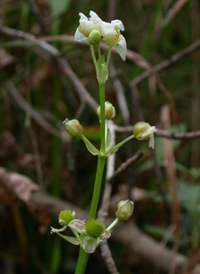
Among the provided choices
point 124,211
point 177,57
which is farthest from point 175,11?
point 124,211

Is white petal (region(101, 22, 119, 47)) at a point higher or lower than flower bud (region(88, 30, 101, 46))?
higher

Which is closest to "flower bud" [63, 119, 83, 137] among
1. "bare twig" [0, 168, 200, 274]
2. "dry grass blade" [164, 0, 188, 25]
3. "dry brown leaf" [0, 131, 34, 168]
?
"bare twig" [0, 168, 200, 274]

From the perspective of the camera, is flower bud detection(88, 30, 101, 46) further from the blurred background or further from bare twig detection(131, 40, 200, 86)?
bare twig detection(131, 40, 200, 86)

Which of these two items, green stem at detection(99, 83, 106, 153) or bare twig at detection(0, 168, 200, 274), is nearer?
green stem at detection(99, 83, 106, 153)

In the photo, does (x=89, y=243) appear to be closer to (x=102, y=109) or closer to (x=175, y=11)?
(x=102, y=109)

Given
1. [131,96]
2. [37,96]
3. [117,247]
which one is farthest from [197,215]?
[37,96]

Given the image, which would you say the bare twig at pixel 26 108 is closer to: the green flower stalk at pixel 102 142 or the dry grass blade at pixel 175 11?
the dry grass blade at pixel 175 11

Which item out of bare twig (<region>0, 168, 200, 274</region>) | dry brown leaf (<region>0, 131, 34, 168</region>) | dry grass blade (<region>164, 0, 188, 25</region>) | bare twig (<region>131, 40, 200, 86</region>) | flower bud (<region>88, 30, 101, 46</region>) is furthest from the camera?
dry grass blade (<region>164, 0, 188, 25</region>)

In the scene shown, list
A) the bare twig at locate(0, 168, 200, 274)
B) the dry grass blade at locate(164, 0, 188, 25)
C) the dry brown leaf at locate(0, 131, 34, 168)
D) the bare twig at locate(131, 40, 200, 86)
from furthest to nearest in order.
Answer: the dry grass blade at locate(164, 0, 188, 25) < the dry brown leaf at locate(0, 131, 34, 168) < the bare twig at locate(131, 40, 200, 86) < the bare twig at locate(0, 168, 200, 274)

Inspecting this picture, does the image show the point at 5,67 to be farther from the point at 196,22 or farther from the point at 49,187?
the point at 196,22
